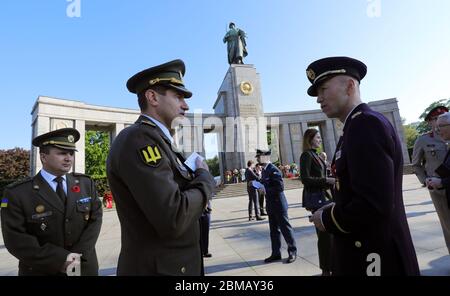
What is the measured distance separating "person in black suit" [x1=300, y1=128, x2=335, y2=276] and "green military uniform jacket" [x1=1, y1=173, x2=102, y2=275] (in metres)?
3.04

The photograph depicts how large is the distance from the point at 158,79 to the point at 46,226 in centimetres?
183

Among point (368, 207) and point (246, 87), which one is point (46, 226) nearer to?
point (368, 207)

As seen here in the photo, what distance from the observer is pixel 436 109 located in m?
4.59

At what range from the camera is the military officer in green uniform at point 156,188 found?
1.35 m

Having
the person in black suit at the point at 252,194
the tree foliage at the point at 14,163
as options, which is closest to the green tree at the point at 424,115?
the person in black suit at the point at 252,194

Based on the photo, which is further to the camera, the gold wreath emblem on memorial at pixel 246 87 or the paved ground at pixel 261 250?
the gold wreath emblem on memorial at pixel 246 87

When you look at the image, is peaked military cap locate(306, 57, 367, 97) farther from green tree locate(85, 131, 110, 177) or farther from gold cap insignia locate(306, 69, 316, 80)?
green tree locate(85, 131, 110, 177)

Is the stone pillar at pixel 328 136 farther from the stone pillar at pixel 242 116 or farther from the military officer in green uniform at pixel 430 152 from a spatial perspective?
the military officer in green uniform at pixel 430 152

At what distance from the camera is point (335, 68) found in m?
1.92

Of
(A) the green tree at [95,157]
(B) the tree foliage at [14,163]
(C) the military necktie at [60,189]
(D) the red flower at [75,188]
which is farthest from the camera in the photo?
(B) the tree foliage at [14,163]

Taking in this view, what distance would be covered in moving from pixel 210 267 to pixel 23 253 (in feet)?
10.6

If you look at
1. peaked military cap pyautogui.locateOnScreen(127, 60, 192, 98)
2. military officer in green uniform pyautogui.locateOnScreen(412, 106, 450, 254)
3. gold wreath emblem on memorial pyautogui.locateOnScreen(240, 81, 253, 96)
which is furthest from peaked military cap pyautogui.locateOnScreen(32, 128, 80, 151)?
gold wreath emblem on memorial pyautogui.locateOnScreen(240, 81, 253, 96)

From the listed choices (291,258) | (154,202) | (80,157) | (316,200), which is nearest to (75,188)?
(154,202)

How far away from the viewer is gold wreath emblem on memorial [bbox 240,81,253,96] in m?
A: 29.1
